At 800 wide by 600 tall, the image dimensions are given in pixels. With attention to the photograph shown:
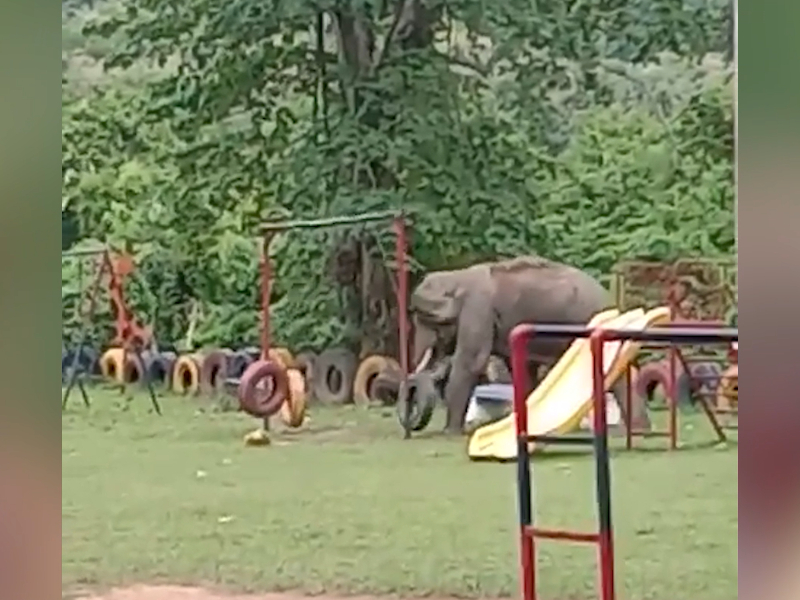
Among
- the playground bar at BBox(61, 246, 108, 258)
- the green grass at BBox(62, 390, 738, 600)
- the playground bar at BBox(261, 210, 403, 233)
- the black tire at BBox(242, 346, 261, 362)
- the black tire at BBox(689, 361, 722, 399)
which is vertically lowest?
the green grass at BBox(62, 390, 738, 600)

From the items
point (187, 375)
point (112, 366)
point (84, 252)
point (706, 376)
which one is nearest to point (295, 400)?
point (187, 375)

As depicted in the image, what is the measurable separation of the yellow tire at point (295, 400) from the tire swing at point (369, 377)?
8 cm

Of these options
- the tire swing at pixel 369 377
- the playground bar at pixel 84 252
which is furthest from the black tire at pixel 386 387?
the playground bar at pixel 84 252

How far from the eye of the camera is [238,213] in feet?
5.40

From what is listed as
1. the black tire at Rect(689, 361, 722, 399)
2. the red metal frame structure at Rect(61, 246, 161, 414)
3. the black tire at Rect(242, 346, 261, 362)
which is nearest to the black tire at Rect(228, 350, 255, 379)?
the black tire at Rect(242, 346, 261, 362)

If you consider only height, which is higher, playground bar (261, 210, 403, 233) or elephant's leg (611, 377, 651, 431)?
playground bar (261, 210, 403, 233)

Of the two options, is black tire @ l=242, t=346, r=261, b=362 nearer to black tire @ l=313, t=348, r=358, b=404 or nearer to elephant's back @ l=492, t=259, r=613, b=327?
black tire @ l=313, t=348, r=358, b=404

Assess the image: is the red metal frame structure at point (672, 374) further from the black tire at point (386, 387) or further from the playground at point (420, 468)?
the black tire at point (386, 387)

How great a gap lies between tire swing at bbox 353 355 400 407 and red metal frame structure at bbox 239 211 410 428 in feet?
0.07

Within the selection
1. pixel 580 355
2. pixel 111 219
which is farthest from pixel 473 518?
pixel 111 219

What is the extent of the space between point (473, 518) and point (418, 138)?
1.83ft

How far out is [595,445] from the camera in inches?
63.6

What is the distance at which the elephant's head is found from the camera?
1.64 m
